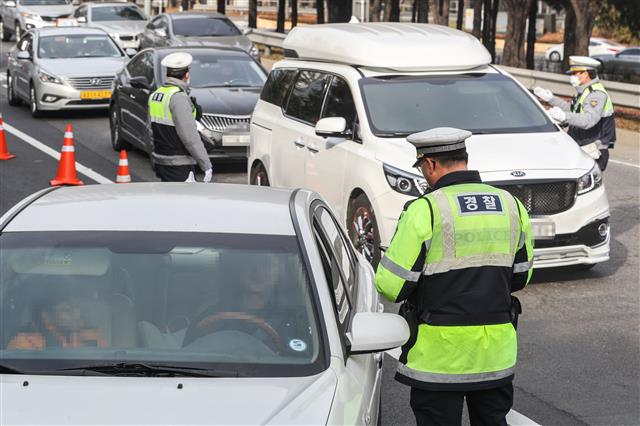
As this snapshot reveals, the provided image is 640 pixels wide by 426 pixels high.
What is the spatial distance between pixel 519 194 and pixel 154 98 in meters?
3.37

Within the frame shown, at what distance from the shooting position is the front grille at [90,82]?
22.1 metres

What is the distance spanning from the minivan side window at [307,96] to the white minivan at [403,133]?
2 cm

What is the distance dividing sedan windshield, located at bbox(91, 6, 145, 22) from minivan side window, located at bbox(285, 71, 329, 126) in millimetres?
22484

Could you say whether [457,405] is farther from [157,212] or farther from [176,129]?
[176,129]

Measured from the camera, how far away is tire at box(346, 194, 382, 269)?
9992 millimetres

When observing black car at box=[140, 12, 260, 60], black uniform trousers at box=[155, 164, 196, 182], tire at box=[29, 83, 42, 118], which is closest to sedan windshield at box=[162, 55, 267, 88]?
tire at box=[29, 83, 42, 118]

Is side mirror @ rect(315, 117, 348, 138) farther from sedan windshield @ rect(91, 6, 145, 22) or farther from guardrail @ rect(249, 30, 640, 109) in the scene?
sedan windshield @ rect(91, 6, 145, 22)

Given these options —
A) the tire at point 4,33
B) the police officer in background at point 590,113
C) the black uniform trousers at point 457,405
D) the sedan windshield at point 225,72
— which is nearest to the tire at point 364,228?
the police officer in background at point 590,113

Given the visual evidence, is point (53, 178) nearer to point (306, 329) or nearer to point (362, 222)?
point (362, 222)

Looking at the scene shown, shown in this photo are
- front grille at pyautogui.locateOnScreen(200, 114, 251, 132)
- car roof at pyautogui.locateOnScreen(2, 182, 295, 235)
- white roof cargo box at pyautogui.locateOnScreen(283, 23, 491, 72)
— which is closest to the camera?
car roof at pyautogui.locateOnScreen(2, 182, 295, 235)

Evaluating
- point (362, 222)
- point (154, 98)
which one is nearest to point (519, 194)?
point (362, 222)

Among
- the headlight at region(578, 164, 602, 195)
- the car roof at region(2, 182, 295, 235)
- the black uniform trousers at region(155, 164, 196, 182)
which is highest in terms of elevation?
the car roof at region(2, 182, 295, 235)

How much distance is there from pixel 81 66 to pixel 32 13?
1841cm

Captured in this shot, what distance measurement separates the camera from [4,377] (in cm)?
432
